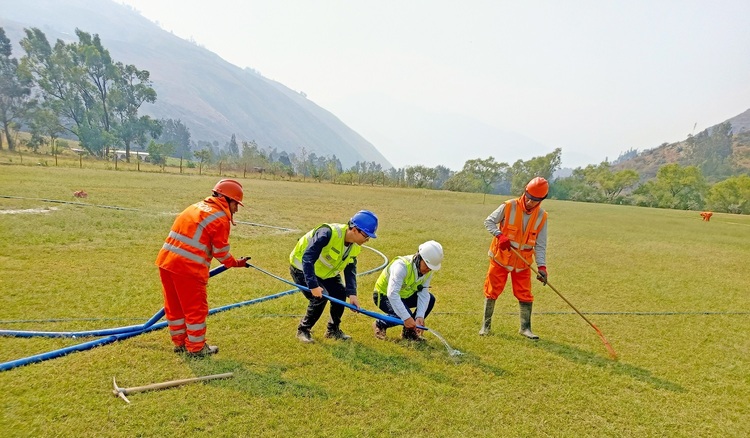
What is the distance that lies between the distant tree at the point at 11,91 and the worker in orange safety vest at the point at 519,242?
76.4 metres

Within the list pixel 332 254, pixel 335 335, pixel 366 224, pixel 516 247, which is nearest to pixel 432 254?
pixel 366 224

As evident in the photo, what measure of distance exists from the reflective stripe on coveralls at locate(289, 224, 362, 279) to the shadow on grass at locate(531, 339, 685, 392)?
3.06 meters

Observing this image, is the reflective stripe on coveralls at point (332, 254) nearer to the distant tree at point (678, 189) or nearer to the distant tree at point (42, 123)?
the distant tree at point (678, 189)

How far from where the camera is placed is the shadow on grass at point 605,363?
482 cm

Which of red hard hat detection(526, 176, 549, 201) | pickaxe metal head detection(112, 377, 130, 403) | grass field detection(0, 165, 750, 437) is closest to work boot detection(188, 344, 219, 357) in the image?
grass field detection(0, 165, 750, 437)

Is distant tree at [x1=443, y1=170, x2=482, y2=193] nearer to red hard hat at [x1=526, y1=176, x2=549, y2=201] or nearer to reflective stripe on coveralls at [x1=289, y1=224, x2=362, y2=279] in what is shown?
red hard hat at [x1=526, y1=176, x2=549, y2=201]

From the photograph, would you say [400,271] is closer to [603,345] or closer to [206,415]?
[206,415]

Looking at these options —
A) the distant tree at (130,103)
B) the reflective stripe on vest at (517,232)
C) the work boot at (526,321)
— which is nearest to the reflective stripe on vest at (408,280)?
the reflective stripe on vest at (517,232)

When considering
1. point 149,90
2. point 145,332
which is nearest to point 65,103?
point 149,90

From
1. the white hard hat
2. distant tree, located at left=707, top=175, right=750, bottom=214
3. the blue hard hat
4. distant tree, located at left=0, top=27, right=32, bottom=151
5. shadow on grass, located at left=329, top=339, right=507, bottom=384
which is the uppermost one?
distant tree, located at left=0, top=27, right=32, bottom=151

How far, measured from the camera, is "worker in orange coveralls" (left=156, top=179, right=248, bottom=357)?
4.16m

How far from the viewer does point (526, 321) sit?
5988 millimetres

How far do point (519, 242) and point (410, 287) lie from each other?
5.77ft

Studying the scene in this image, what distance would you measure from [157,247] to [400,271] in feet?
Result: 23.4
